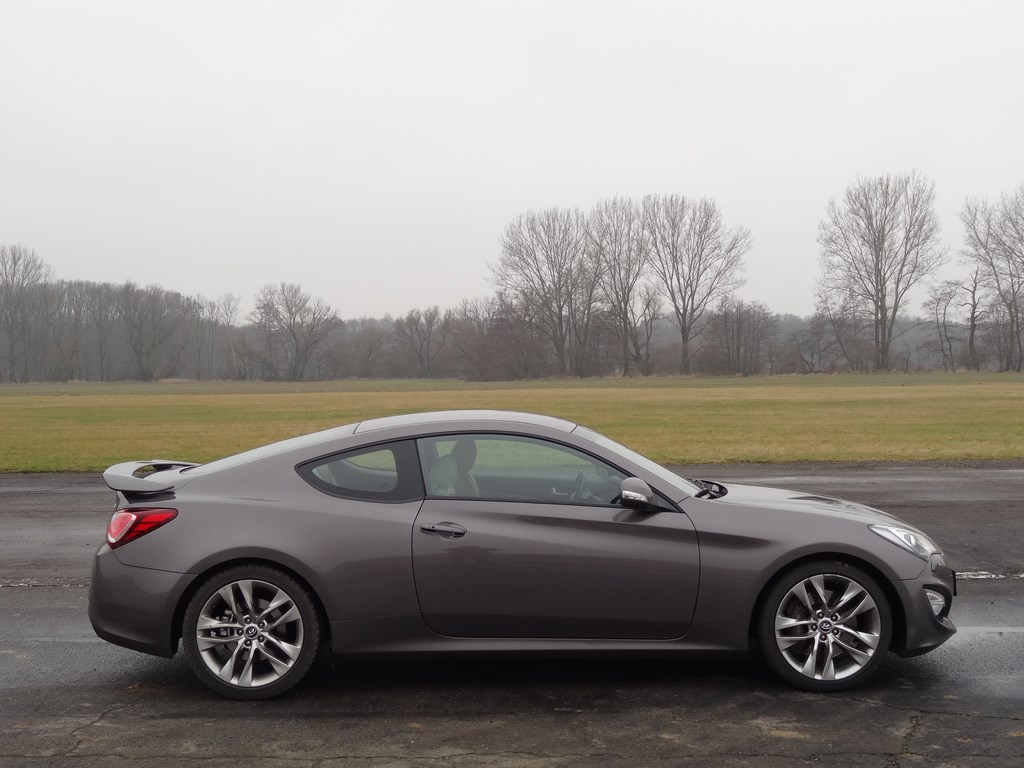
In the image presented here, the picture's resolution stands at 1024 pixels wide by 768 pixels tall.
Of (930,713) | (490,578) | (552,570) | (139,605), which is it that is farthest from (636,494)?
(139,605)

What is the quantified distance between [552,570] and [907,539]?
186 cm

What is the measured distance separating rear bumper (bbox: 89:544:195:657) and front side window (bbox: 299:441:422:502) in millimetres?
789

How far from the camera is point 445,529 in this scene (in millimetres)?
4453

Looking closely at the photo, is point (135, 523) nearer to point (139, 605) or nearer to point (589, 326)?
point (139, 605)

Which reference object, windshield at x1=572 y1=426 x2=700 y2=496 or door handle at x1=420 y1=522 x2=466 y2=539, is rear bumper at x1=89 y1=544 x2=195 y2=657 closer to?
door handle at x1=420 y1=522 x2=466 y2=539

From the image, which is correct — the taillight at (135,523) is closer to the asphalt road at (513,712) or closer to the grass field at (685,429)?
the asphalt road at (513,712)

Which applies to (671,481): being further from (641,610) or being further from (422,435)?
(422,435)

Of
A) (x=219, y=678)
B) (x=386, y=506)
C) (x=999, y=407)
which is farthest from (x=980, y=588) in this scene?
(x=999, y=407)

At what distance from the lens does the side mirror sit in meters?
4.46

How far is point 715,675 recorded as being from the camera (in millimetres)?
4879

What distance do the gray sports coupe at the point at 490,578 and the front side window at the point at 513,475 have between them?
0.05 ft

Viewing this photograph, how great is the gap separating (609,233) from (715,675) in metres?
93.1

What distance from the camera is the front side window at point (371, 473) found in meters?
4.61

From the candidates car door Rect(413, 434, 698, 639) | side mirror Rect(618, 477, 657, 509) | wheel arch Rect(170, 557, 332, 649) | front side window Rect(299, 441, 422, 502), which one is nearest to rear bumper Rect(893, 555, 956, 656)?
car door Rect(413, 434, 698, 639)
